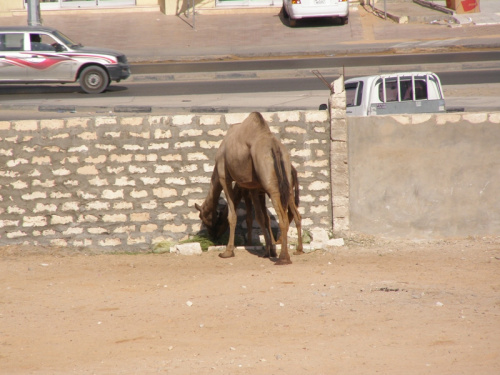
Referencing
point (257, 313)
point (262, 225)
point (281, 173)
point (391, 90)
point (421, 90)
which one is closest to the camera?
point (257, 313)

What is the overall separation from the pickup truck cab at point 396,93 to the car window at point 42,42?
959 centimetres

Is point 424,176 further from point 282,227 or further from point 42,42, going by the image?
point 42,42

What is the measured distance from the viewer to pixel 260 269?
30.2 ft

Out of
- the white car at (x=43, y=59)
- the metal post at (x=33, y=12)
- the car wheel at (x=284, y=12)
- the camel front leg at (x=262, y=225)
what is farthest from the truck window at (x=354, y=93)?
the car wheel at (x=284, y=12)

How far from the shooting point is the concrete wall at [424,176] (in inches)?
417

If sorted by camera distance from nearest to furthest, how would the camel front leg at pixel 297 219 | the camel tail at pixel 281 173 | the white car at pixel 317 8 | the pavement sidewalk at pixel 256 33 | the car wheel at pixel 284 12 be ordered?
the camel tail at pixel 281 173 → the camel front leg at pixel 297 219 → the pavement sidewalk at pixel 256 33 → the white car at pixel 317 8 → the car wheel at pixel 284 12

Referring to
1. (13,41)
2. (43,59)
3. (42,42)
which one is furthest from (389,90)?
(13,41)

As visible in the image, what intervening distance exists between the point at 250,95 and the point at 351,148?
8.72m

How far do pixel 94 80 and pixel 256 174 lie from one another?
39.7 ft

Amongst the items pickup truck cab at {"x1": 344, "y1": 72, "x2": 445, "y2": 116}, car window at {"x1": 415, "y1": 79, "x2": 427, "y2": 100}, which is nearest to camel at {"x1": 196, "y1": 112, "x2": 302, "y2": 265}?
pickup truck cab at {"x1": 344, "y1": 72, "x2": 445, "y2": 116}

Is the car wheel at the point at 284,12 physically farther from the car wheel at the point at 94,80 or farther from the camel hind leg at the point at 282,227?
the camel hind leg at the point at 282,227

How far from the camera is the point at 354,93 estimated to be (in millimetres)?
15039

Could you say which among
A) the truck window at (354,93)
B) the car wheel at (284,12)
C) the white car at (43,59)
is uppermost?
the car wheel at (284,12)

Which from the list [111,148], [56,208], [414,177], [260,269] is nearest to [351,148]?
[414,177]
